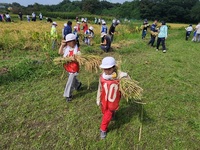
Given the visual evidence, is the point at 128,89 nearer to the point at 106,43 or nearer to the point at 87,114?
the point at 87,114

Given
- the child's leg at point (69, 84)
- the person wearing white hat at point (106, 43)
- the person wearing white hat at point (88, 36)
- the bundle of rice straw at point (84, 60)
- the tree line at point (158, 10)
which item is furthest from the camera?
the tree line at point (158, 10)

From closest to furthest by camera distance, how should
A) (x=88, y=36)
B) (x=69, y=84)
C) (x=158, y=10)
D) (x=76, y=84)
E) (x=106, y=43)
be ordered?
1. (x=69, y=84)
2. (x=76, y=84)
3. (x=106, y=43)
4. (x=88, y=36)
5. (x=158, y=10)

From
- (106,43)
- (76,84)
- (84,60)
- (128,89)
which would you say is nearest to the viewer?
(128,89)

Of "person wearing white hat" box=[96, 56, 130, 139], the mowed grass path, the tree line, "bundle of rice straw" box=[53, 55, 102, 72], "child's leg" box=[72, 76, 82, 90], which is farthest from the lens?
the tree line

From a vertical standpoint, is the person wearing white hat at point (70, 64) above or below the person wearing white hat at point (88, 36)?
above

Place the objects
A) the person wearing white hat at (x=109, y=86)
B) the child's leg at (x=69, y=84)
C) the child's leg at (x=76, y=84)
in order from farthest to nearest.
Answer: the child's leg at (x=76, y=84)
the child's leg at (x=69, y=84)
the person wearing white hat at (x=109, y=86)

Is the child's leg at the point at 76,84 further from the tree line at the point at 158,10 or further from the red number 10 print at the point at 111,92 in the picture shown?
the tree line at the point at 158,10

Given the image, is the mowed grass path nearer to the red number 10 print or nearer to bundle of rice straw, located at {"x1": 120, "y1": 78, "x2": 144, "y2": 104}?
bundle of rice straw, located at {"x1": 120, "y1": 78, "x2": 144, "y2": 104}

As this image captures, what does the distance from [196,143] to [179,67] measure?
15.3 feet

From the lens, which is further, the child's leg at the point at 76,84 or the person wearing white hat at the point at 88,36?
the person wearing white hat at the point at 88,36

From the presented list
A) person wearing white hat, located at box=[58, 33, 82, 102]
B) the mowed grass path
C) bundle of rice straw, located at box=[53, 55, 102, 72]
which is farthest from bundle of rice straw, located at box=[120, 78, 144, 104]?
person wearing white hat, located at box=[58, 33, 82, 102]

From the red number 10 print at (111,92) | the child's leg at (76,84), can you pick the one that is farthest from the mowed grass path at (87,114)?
the red number 10 print at (111,92)

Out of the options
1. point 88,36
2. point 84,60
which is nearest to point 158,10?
point 88,36

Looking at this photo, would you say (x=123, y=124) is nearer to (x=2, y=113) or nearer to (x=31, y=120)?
(x=31, y=120)
